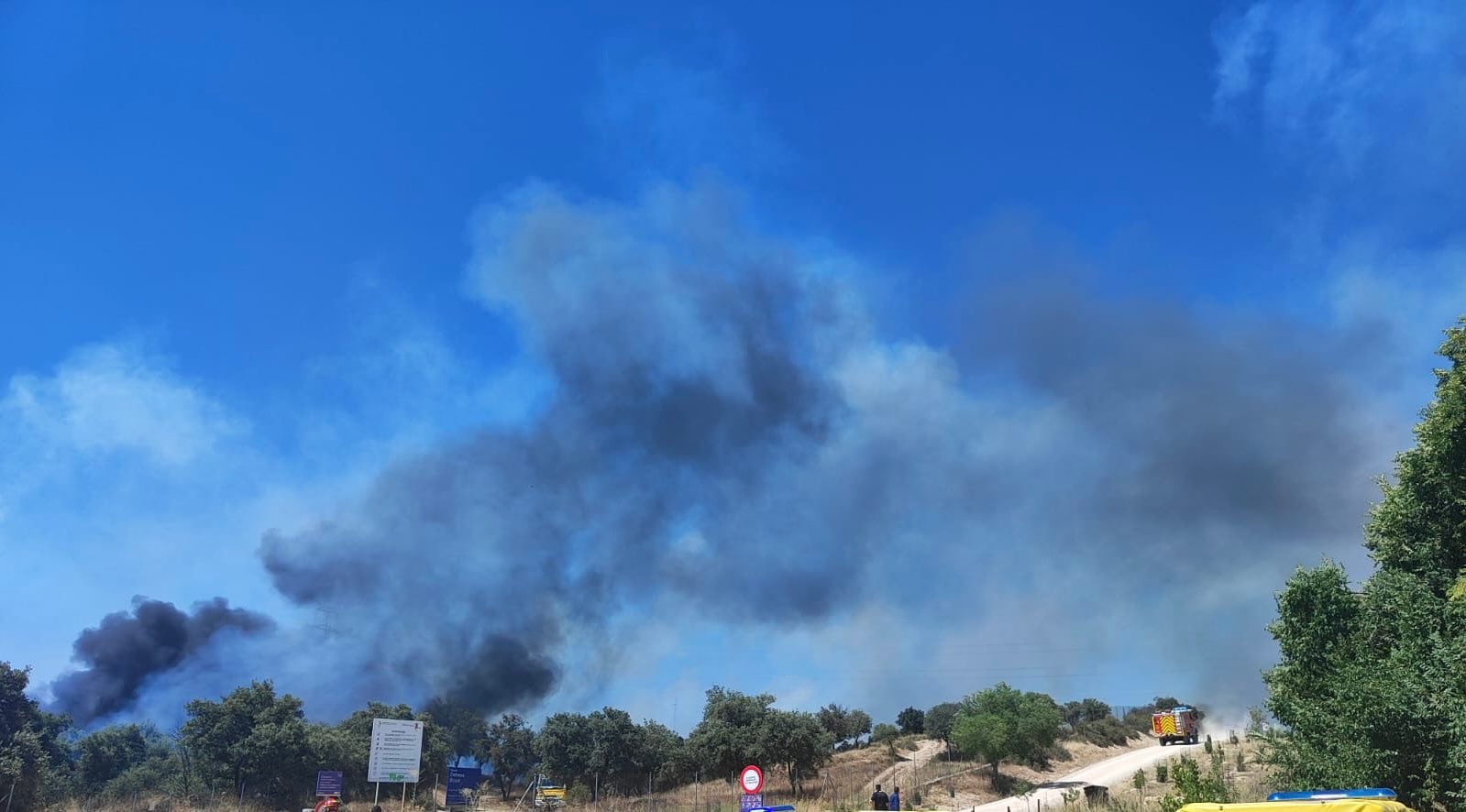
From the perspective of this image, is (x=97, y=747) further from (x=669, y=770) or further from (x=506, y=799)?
(x=669, y=770)

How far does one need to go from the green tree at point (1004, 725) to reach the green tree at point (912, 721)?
3588 centimetres

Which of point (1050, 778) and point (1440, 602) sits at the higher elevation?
point (1440, 602)

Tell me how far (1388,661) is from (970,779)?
41.0 metres

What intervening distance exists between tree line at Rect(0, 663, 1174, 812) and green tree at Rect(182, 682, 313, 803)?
75mm

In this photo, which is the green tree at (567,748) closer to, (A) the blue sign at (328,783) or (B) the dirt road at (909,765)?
(B) the dirt road at (909,765)

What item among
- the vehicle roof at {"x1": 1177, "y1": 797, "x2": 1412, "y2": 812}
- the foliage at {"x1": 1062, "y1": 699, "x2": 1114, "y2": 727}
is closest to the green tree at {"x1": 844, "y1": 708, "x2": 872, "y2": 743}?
the foliage at {"x1": 1062, "y1": 699, "x2": 1114, "y2": 727}

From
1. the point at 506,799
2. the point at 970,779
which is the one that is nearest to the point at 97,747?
the point at 506,799

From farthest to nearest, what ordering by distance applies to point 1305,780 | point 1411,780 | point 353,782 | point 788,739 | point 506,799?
1. point 506,799
2. point 353,782
3. point 788,739
4. point 1305,780
5. point 1411,780

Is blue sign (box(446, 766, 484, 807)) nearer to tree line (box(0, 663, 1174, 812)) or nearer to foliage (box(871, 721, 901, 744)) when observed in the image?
tree line (box(0, 663, 1174, 812))

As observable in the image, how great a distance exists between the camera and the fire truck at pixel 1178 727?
244 ft

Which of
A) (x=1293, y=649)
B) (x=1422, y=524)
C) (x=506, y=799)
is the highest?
(x=1422, y=524)

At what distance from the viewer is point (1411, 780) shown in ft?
78.1

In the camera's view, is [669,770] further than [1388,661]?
Yes

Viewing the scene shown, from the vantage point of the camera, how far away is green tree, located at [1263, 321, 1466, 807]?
23.0 metres
